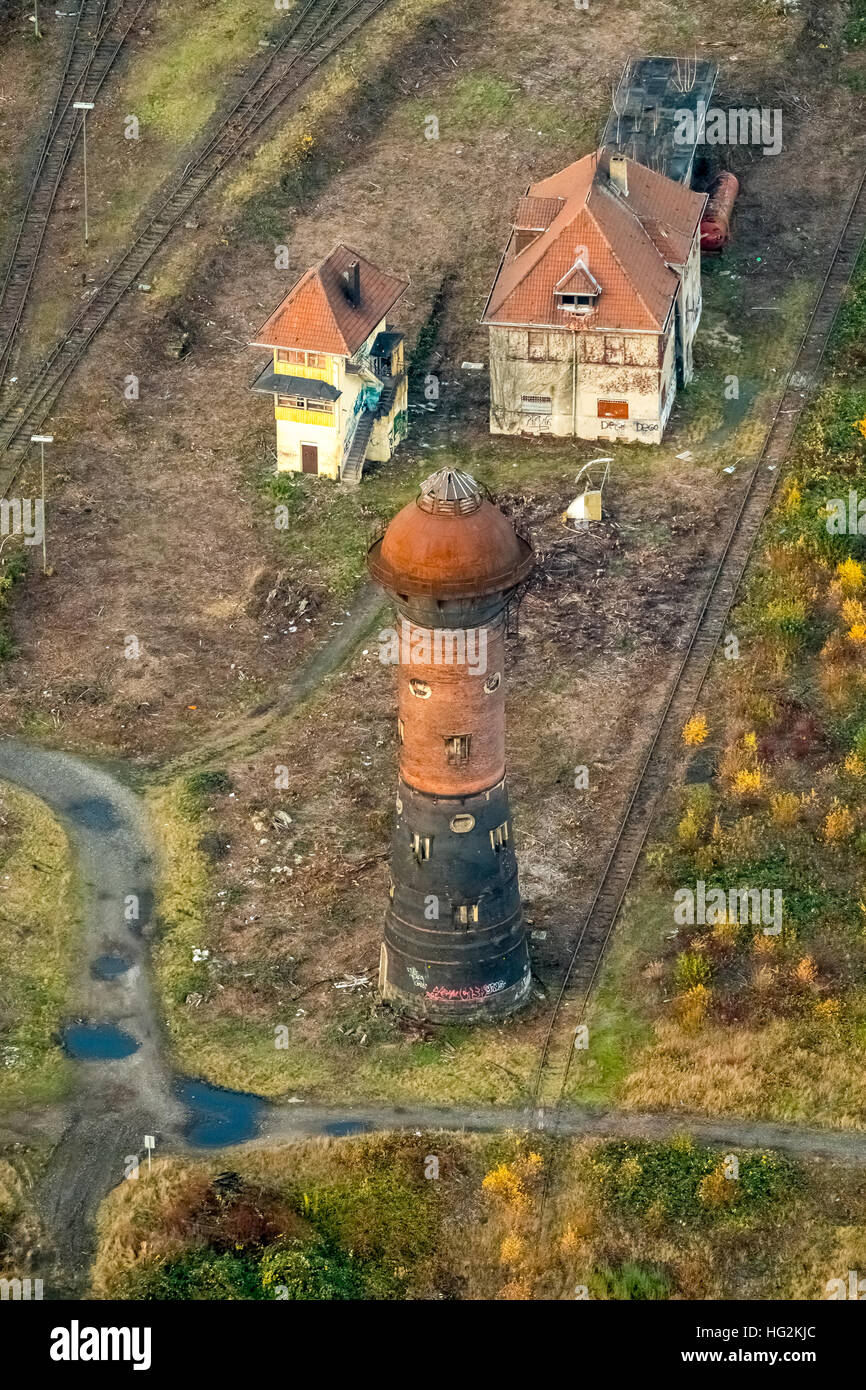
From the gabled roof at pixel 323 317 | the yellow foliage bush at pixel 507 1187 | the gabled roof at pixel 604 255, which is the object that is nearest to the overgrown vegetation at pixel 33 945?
the yellow foliage bush at pixel 507 1187

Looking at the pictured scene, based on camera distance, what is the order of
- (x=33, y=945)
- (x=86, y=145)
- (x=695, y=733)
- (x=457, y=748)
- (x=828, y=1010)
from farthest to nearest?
(x=86, y=145) → (x=695, y=733) → (x=33, y=945) → (x=828, y=1010) → (x=457, y=748)

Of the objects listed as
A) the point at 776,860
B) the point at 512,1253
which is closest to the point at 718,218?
the point at 776,860

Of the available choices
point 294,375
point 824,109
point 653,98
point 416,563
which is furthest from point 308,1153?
point 824,109

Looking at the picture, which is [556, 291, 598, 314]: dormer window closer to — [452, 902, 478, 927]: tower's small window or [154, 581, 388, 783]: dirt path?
[154, 581, 388, 783]: dirt path

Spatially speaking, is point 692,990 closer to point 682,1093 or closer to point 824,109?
point 682,1093

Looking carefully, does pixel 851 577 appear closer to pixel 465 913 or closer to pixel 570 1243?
pixel 465 913

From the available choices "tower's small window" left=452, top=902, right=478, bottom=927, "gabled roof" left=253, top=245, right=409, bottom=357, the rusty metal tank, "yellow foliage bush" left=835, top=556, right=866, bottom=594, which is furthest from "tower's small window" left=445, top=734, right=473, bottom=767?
the rusty metal tank
